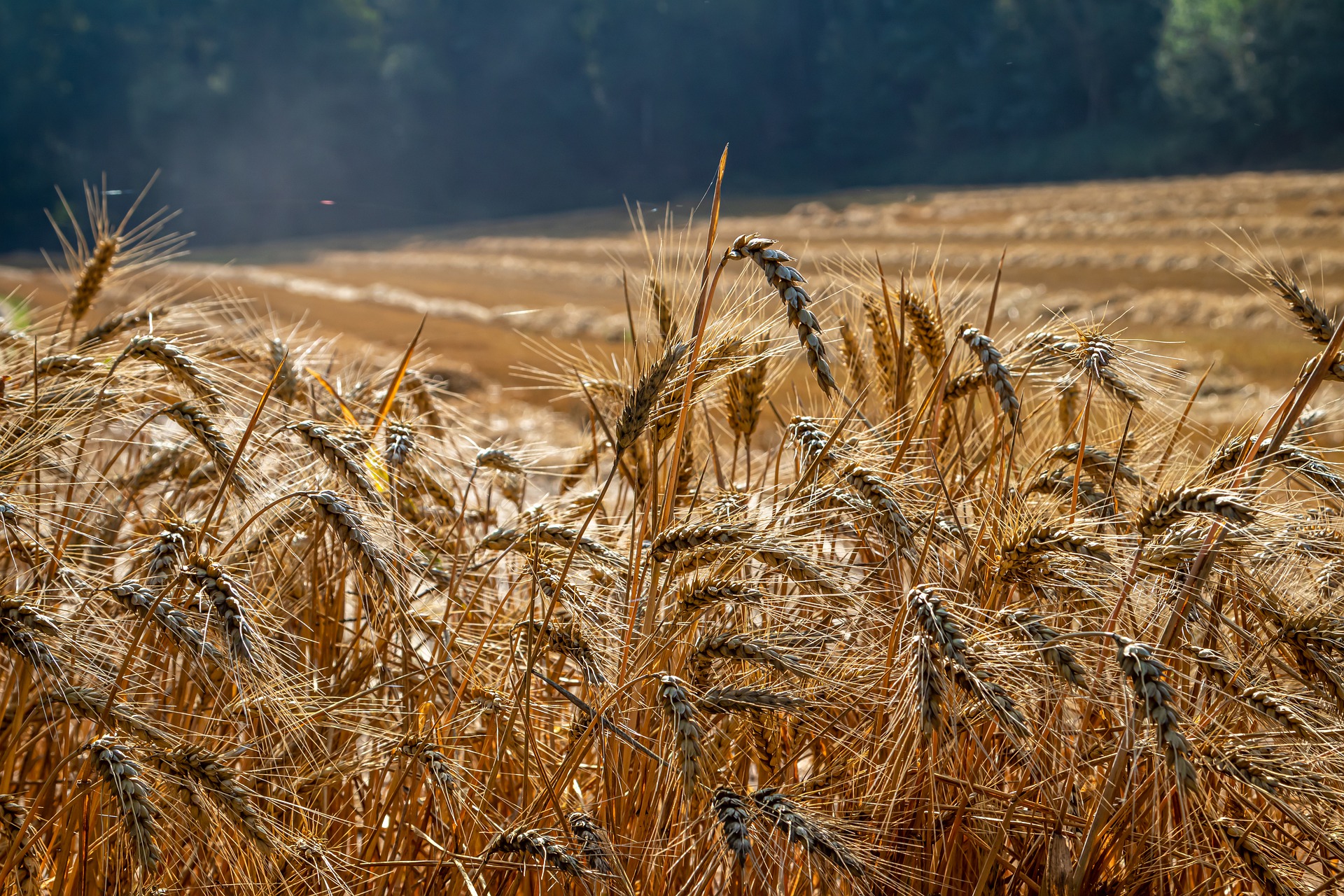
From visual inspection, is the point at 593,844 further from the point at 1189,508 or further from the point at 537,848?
the point at 1189,508

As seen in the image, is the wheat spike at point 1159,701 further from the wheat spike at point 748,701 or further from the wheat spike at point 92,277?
the wheat spike at point 92,277

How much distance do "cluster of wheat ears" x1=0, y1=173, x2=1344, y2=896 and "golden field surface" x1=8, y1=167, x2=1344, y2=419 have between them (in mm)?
262

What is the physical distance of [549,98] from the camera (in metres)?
46.2

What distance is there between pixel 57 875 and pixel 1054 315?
6.22ft

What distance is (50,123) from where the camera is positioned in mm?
41812

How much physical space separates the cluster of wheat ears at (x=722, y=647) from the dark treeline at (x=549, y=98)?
38.2 meters

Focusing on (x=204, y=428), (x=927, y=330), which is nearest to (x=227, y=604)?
(x=204, y=428)

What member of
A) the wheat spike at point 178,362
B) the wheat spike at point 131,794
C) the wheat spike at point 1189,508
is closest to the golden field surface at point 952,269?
the wheat spike at point 1189,508

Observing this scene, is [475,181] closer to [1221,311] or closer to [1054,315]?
[1221,311]

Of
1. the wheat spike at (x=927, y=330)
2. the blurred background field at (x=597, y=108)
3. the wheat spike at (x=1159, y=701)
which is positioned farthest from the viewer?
the blurred background field at (x=597, y=108)

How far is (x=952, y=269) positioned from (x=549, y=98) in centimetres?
3775

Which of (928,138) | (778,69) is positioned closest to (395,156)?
(778,69)

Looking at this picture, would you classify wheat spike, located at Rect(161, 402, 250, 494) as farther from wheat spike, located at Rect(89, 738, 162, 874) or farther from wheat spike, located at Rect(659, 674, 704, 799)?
wheat spike, located at Rect(659, 674, 704, 799)

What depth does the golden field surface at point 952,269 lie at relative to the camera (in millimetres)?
4391
